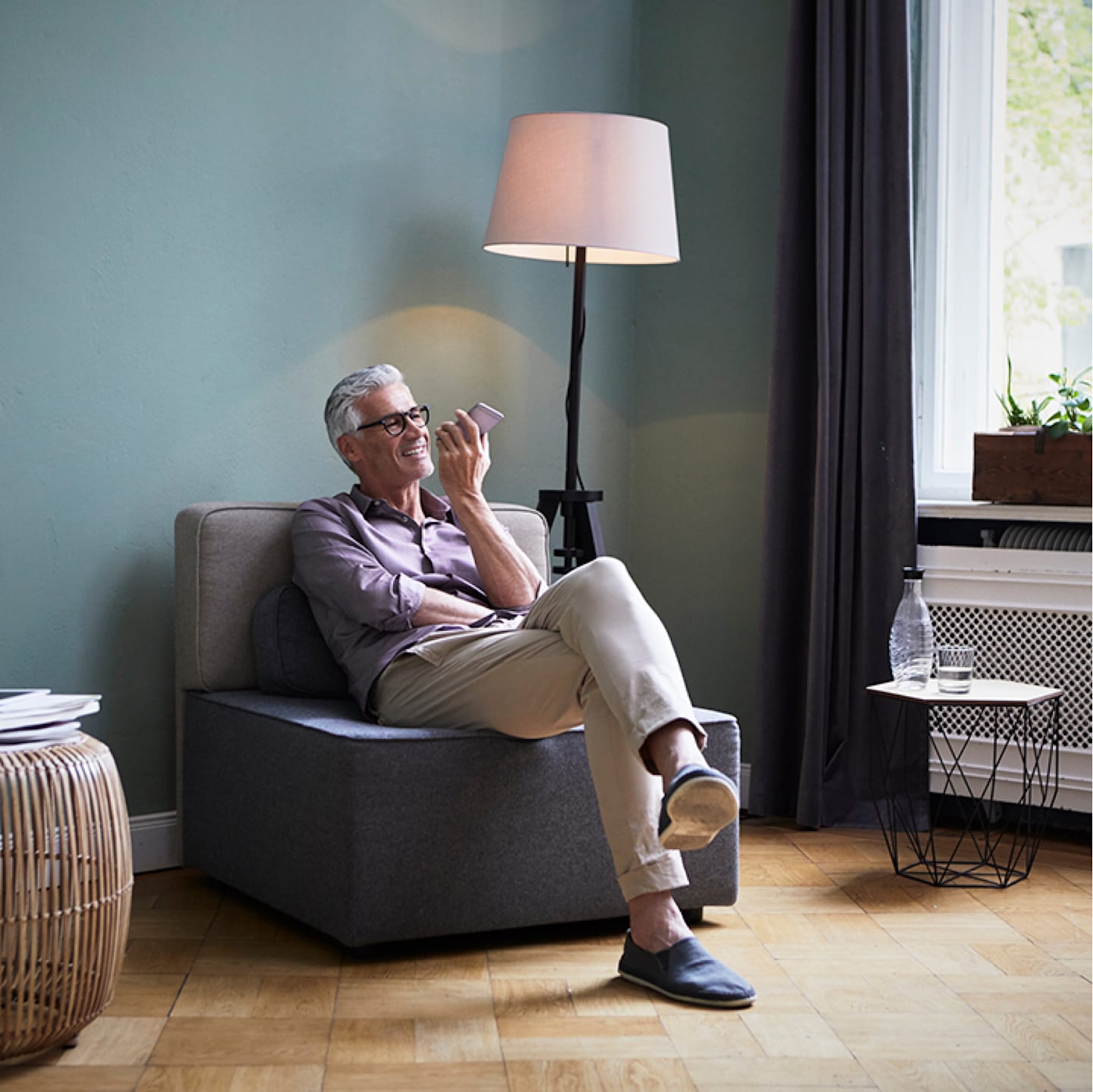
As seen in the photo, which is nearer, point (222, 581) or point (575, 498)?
point (222, 581)

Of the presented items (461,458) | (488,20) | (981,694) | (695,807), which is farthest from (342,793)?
(488,20)

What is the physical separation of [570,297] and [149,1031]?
2.27 metres

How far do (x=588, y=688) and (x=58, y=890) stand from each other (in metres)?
0.87

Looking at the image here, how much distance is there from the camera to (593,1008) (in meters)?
2.11

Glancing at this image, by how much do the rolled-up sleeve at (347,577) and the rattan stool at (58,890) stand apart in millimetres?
678

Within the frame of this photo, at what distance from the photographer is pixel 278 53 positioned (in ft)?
10.0

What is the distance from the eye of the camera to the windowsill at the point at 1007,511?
3.17 meters

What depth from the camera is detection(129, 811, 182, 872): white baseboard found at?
9.41 feet

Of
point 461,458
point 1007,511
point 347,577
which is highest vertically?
point 461,458

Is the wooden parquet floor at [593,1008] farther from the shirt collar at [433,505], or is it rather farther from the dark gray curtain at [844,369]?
the shirt collar at [433,505]

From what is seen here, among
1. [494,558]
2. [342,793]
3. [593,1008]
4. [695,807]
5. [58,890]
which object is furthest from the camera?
[494,558]

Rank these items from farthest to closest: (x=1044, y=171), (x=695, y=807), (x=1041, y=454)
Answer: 1. (x=1044, y=171)
2. (x=1041, y=454)
3. (x=695, y=807)

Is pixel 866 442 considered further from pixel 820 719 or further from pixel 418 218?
pixel 418 218

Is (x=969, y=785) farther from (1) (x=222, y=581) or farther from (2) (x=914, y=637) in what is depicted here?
(1) (x=222, y=581)
